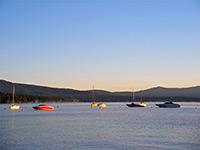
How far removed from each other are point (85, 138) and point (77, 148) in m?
7.72

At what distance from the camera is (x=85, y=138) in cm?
4059

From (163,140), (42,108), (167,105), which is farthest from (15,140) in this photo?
(167,105)

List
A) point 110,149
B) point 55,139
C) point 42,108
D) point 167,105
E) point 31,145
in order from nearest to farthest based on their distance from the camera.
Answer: point 110,149 < point 31,145 < point 55,139 < point 42,108 < point 167,105

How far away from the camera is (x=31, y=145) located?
3488cm

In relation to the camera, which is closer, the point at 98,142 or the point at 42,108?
the point at 98,142

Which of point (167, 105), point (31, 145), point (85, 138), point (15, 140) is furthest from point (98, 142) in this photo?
point (167, 105)

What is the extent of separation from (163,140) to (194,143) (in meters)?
4.06

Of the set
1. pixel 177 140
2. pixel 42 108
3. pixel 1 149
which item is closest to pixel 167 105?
pixel 42 108

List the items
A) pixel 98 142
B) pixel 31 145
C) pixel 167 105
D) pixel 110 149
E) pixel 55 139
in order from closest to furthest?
pixel 110 149
pixel 31 145
pixel 98 142
pixel 55 139
pixel 167 105

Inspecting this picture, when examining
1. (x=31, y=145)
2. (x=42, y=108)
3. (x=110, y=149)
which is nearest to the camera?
(x=110, y=149)

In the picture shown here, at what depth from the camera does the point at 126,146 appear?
34.2 metres

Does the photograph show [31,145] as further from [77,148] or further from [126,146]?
[126,146]

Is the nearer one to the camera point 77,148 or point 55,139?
point 77,148

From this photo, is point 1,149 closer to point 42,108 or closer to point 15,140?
point 15,140
